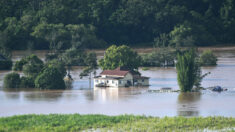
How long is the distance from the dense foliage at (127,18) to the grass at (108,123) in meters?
41.7

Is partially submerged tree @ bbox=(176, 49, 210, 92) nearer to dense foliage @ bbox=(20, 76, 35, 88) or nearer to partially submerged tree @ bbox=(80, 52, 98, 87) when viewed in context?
partially submerged tree @ bbox=(80, 52, 98, 87)

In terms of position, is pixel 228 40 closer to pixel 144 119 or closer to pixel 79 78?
pixel 79 78

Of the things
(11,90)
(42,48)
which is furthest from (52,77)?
(42,48)

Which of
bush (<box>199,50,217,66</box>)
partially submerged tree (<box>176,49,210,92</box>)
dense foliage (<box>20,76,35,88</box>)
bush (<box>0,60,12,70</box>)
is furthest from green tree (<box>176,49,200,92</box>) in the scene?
bush (<box>0,60,12,70</box>)

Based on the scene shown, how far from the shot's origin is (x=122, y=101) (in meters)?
35.3

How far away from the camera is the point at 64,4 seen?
254ft

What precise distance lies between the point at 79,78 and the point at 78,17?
93.5 feet

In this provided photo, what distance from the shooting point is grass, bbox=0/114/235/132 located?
26734 millimetres

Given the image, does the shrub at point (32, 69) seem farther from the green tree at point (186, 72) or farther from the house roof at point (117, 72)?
the green tree at point (186, 72)

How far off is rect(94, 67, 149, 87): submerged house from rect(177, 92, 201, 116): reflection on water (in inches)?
202

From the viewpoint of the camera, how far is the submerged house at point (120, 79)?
41.8 meters

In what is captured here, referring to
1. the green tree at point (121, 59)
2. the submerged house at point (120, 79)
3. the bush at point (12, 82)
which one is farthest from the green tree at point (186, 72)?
the bush at point (12, 82)

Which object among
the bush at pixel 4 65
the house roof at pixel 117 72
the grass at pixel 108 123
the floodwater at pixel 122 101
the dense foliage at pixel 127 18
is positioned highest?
the dense foliage at pixel 127 18

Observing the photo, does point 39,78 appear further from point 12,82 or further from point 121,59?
point 121,59
